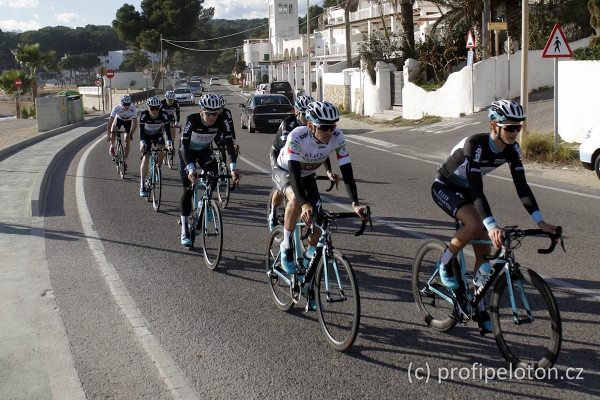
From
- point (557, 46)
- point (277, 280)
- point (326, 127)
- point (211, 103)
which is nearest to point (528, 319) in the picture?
point (326, 127)

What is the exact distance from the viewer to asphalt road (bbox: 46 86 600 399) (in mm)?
4996

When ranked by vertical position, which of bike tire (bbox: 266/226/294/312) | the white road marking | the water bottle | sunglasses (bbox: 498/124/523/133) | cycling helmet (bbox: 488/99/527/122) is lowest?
the white road marking

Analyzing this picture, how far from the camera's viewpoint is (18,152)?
23.4 m

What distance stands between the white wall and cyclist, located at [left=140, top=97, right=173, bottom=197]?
1069 cm

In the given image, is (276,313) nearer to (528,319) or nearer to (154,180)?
(528,319)

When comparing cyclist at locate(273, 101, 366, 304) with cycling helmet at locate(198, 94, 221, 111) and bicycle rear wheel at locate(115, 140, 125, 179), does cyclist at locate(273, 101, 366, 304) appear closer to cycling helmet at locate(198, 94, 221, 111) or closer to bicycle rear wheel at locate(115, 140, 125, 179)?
cycling helmet at locate(198, 94, 221, 111)

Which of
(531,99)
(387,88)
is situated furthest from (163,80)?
(531,99)

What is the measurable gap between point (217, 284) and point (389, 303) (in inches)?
73.9

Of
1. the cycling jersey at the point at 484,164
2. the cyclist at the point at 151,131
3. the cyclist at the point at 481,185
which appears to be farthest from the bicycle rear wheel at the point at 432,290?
the cyclist at the point at 151,131

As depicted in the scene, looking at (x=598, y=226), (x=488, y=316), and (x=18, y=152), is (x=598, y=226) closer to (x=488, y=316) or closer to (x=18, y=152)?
(x=488, y=316)

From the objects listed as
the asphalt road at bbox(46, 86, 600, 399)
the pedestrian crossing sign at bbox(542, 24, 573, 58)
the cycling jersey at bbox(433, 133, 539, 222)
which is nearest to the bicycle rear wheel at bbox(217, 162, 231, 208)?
the asphalt road at bbox(46, 86, 600, 399)

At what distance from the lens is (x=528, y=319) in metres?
5.02

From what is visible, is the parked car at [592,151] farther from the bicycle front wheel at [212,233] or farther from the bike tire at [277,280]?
the bike tire at [277,280]

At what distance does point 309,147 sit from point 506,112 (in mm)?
1843
